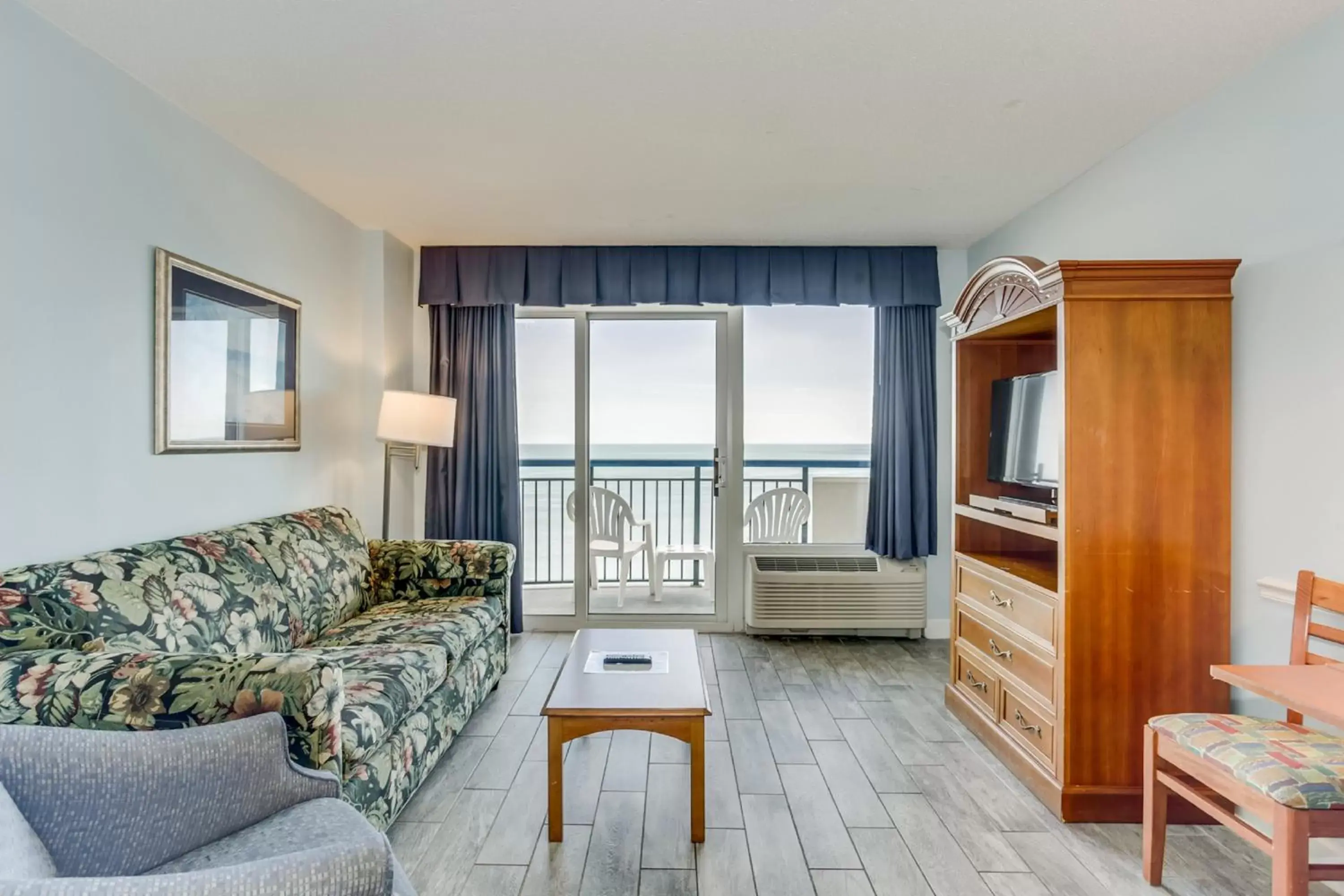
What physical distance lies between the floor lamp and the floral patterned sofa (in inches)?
16.8

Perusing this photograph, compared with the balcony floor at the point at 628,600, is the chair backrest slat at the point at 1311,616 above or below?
above

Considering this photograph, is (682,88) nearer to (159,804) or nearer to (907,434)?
(159,804)

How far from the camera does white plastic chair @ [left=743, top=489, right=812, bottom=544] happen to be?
14.5 feet

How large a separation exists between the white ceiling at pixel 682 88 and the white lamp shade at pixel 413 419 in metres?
0.98

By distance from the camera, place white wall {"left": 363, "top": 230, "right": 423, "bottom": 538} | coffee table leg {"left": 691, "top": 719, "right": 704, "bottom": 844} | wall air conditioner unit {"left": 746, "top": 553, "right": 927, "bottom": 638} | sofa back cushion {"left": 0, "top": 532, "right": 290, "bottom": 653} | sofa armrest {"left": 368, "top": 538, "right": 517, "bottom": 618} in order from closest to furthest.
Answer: sofa back cushion {"left": 0, "top": 532, "right": 290, "bottom": 653}
coffee table leg {"left": 691, "top": 719, "right": 704, "bottom": 844}
sofa armrest {"left": 368, "top": 538, "right": 517, "bottom": 618}
white wall {"left": 363, "top": 230, "right": 423, "bottom": 538}
wall air conditioner unit {"left": 746, "top": 553, "right": 927, "bottom": 638}

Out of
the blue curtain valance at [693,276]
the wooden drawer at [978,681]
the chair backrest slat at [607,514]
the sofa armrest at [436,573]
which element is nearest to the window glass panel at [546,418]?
the chair backrest slat at [607,514]

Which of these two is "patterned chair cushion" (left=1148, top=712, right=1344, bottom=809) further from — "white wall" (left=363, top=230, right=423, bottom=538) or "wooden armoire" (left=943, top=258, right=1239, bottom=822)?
"white wall" (left=363, top=230, right=423, bottom=538)

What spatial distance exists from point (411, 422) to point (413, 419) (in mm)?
19

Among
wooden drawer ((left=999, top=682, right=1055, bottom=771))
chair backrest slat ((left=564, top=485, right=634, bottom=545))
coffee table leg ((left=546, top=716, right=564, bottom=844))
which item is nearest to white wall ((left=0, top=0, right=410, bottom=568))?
coffee table leg ((left=546, top=716, right=564, bottom=844))

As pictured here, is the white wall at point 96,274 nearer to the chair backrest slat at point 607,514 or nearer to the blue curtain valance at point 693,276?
the blue curtain valance at point 693,276

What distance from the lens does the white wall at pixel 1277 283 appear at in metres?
1.89

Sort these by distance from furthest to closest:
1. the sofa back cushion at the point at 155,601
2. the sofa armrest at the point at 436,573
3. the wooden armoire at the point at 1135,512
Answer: the sofa armrest at the point at 436,573, the wooden armoire at the point at 1135,512, the sofa back cushion at the point at 155,601

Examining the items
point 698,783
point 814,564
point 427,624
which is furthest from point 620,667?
point 814,564

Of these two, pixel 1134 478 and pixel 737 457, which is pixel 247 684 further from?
pixel 737 457
